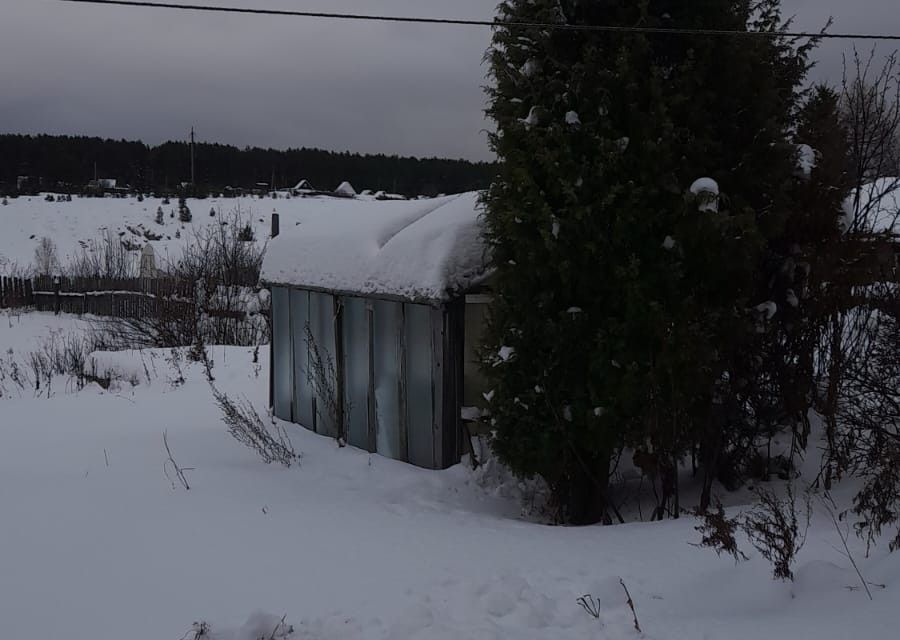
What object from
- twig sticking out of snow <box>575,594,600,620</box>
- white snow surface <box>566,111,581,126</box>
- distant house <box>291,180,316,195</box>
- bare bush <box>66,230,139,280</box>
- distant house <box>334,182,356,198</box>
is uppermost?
distant house <box>291,180,316,195</box>

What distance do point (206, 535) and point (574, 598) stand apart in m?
2.57

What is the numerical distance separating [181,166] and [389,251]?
5625 cm

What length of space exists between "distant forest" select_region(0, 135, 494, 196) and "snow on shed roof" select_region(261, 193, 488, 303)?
3918cm

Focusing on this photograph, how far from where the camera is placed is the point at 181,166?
5762 cm

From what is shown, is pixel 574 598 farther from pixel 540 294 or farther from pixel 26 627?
pixel 26 627

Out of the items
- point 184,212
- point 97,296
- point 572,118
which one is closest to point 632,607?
point 572,118

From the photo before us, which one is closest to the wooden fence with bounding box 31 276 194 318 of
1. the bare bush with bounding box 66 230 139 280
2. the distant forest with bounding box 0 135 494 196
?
the bare bush with bounding box 66 230 139 280

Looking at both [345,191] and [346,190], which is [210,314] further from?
[346,190]

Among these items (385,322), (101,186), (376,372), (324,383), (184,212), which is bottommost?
(324,383)

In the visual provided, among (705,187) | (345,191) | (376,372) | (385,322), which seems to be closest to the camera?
(705,187)

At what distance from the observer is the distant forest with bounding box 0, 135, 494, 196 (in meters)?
51.4

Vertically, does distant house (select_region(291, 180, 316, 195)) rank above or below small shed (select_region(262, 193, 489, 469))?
above

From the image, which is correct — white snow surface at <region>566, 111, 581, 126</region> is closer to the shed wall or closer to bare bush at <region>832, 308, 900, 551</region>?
the shed wall

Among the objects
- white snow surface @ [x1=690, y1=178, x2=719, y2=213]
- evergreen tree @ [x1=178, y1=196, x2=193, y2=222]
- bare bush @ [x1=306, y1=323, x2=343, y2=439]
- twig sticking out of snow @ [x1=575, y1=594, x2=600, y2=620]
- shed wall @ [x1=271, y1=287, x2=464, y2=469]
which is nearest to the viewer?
twig sticking out of snow @ [x1=575, y1=594, x2=600, y2=620]
